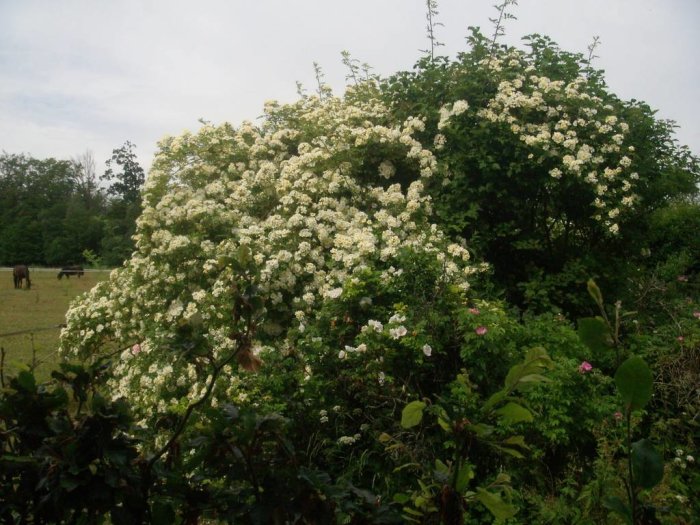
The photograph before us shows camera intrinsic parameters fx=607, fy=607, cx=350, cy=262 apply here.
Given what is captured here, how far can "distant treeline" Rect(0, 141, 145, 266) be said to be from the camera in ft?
44.0

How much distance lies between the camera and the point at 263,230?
16.9 ft

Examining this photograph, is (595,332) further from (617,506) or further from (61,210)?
(61,210)

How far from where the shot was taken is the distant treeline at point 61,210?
13400 mm

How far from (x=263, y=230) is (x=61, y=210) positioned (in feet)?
73.5

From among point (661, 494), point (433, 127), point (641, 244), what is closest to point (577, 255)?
point (641, 244)

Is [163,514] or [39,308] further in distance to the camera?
[39,308]

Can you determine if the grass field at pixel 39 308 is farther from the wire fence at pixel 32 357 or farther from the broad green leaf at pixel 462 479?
the broad green leaf at pixel 462 479

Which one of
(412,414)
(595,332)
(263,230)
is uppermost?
(263,230)

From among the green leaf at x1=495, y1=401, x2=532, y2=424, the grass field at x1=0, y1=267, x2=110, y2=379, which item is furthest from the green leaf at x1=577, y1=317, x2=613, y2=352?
the grass field at x1=0, y1=267, x2=110, y2=379

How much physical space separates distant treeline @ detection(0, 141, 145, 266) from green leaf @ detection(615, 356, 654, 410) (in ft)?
23.0

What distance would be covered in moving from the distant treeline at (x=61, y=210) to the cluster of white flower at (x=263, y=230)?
1.48m


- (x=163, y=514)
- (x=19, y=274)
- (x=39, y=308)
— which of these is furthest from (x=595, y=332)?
(x=19, y=274)

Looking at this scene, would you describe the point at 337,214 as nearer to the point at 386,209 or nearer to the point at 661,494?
the point at 386,209

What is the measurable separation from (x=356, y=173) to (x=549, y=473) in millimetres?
3515
